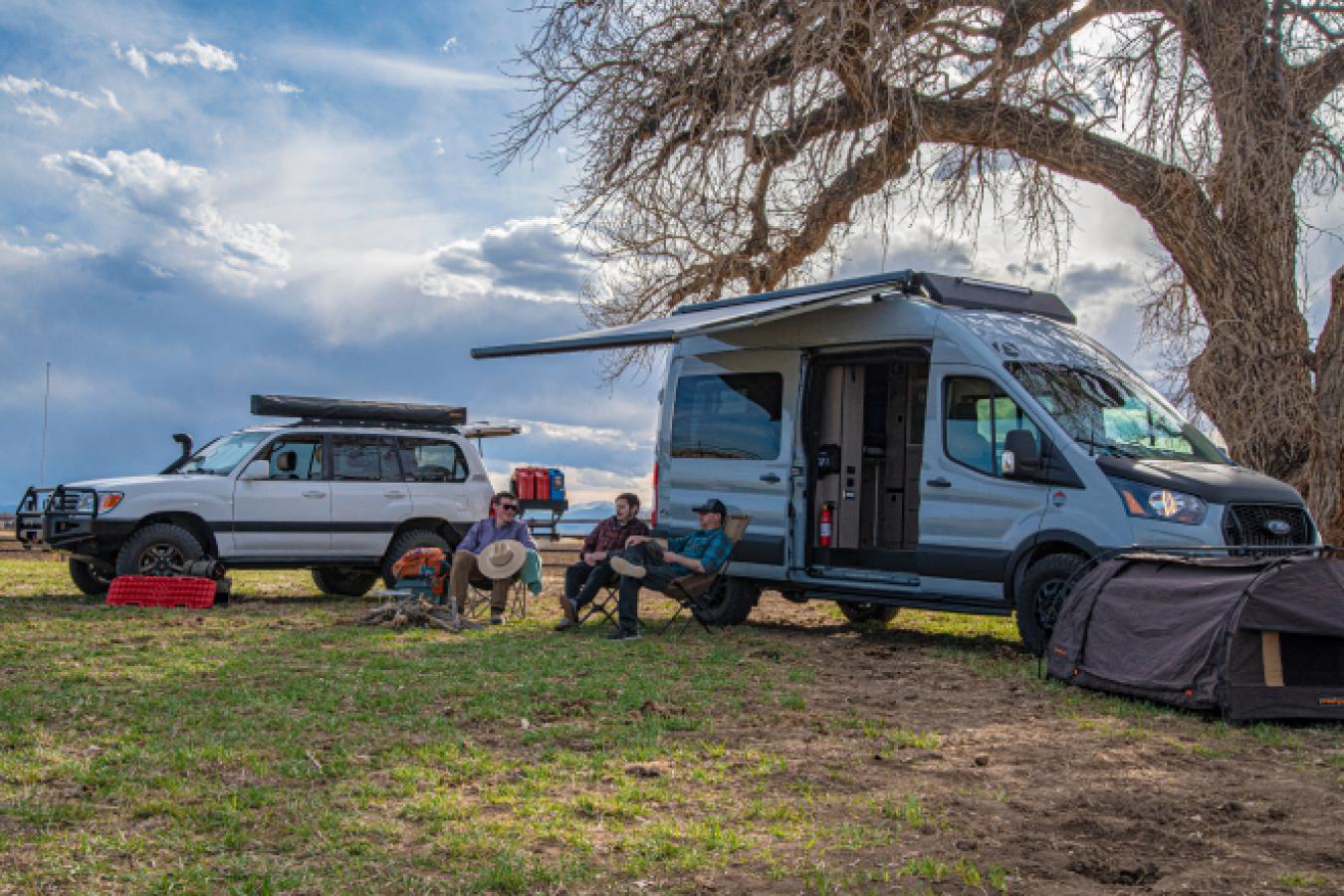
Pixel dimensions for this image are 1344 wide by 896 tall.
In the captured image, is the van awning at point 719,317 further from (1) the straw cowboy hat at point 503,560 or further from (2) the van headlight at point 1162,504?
(2) the van headlight at point 1162,504

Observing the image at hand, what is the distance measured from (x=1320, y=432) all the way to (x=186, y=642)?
416 inches

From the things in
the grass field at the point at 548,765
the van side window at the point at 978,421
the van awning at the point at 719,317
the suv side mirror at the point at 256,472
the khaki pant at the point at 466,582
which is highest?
the van awning at the point at 719,317

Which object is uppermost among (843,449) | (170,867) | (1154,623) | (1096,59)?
(1096,59)

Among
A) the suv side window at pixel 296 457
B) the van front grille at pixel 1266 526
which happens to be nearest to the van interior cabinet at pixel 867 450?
the van front grille at pixel 1266 526

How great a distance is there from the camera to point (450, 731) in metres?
6.42

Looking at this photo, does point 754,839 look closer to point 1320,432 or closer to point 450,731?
point 450,731

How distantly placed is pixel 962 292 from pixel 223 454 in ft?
27.1

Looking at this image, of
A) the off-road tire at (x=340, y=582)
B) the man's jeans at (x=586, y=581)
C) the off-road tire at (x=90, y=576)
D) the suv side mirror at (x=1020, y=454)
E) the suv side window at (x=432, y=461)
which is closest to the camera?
the suv side mirror at (x=1020, y=454)

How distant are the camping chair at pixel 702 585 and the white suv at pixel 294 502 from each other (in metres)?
3.82

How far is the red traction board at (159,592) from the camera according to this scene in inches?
502

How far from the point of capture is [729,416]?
1196cm

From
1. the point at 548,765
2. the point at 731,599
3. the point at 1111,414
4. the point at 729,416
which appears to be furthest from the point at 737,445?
the point at 548,765

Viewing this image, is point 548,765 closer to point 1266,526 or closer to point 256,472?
point 1266,526

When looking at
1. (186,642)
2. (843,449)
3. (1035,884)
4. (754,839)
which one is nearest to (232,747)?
(754,839)
